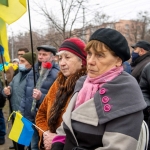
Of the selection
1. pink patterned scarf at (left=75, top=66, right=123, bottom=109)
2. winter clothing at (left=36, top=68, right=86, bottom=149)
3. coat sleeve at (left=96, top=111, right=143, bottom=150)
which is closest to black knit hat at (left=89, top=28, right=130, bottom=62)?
pink patterned scarf at (left=75, top=66, right=123, bottom=109)

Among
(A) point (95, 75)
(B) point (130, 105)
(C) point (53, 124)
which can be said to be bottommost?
(C) point (53, 124)

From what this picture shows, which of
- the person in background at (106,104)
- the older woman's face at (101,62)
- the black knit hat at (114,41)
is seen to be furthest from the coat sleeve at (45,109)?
the black knit hat at (114,41)

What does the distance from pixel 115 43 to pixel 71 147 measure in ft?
2.43

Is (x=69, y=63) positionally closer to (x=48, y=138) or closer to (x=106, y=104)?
(x=48, y=138)

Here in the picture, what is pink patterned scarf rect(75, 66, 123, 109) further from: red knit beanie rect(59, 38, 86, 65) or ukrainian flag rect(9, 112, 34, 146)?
ukrainian flag rect(9, 112, 34, 146)

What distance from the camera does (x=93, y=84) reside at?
4.86 feet

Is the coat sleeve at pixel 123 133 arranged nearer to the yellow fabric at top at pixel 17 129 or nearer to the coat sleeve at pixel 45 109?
the coat sleeve at pixel 45 109

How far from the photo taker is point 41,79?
3244mm

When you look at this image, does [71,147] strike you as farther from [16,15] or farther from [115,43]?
[16,15]

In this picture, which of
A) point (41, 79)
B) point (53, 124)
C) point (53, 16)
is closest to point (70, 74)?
point (53, 124)

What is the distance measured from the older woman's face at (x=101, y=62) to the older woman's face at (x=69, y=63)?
619mm

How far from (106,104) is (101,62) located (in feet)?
0.92

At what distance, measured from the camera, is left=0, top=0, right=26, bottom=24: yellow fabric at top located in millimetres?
2534

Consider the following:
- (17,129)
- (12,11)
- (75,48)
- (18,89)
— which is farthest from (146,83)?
(18,89)
